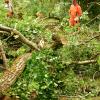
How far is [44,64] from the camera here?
5.61m

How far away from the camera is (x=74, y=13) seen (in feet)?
24.0

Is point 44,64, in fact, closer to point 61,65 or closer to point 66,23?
point 61,65

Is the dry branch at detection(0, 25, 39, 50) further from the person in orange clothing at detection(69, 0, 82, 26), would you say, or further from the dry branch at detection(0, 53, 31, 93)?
the person in orange clothing at detection(69, 0, 82, 26)

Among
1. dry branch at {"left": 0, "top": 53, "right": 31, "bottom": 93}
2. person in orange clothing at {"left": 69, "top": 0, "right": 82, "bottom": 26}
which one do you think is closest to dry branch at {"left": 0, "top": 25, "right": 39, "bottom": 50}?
dry branch at {"left": 0, "top": 53, "right": 31, "bottom": 93}

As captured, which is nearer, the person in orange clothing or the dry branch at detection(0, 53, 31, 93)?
the dry branch at detection(0, 53, 31, 93)

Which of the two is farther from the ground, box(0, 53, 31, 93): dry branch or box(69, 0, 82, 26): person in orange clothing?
box(69, 0, 82, 26): person in orange clothing

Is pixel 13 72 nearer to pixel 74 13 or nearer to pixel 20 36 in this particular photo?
pixel 20 36

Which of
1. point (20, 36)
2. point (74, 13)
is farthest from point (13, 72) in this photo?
point (74, 13)

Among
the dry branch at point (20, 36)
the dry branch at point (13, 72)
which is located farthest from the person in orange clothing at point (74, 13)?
the dry branch at point (13, 72)

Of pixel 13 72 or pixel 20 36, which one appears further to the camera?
pixel 20 36

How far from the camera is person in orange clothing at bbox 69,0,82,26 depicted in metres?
7.28

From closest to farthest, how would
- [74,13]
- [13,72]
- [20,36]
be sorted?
[13,72]
[20,36]
[74,13]

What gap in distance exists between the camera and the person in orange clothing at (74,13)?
728cm

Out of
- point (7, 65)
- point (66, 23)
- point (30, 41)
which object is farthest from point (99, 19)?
point (7, 65)
